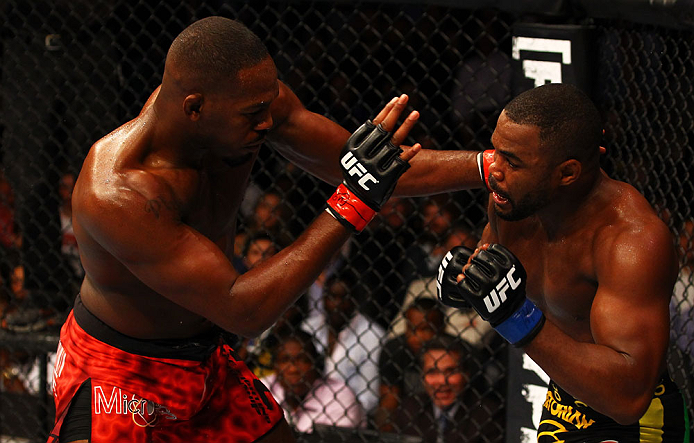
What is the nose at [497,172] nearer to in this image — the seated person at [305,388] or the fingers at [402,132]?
the fingers at [402,132]

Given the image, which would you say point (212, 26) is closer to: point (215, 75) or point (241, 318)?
point (215, 75)

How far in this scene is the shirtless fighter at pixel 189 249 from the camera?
5.39ft

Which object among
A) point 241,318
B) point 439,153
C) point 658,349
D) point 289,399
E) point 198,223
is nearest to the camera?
point 658,349

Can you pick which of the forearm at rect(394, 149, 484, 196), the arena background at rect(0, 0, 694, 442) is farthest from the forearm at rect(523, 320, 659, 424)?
the arena background at rect(0, 0, 694, 442)

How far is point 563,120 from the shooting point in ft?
5.33

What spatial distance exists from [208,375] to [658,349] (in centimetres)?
94

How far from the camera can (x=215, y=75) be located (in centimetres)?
163

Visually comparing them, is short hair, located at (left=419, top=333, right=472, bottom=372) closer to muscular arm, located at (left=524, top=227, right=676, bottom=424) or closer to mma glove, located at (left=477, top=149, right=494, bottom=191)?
mma glove, located at (left=477, top=149, right=494, bottom=191)

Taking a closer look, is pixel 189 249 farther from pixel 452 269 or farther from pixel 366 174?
pixel 452 269

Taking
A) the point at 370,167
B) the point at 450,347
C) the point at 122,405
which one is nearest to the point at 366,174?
the point at 370,167

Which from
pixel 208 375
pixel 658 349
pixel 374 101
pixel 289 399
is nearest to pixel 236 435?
pixel 208 375

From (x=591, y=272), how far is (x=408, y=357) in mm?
1283

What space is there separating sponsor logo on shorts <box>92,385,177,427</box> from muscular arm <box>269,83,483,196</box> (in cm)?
68

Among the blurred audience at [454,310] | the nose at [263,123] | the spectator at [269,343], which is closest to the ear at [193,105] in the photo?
the nose at [263,123]
